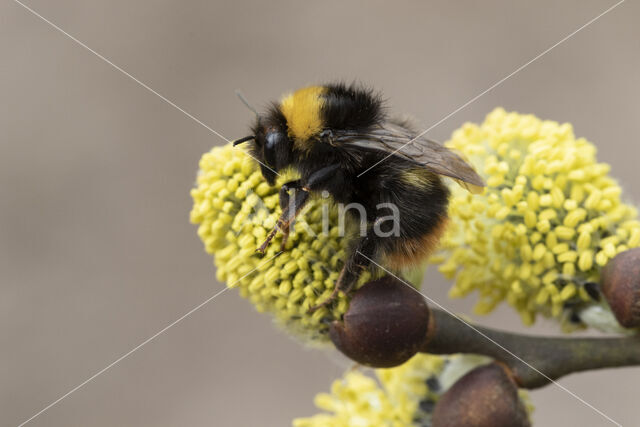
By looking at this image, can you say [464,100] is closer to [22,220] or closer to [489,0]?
[489,0]

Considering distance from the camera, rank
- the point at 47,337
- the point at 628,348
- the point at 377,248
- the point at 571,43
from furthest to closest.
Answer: the point at 571,43
the point at 47,337
the point at 628,348
the point at 377,248

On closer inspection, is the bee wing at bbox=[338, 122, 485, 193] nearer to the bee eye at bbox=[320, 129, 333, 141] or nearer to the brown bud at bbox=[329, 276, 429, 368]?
the bee eye at bbox=[320, 129, 333, 141]

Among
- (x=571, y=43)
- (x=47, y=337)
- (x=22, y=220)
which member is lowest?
(x=47, y=337)

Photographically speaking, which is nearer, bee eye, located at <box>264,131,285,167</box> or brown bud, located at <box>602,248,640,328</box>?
bee eye, located at <box>264,131,285,167</box>

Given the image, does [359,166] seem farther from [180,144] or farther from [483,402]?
[180,144]

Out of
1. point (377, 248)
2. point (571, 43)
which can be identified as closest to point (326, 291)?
point (377, 248)

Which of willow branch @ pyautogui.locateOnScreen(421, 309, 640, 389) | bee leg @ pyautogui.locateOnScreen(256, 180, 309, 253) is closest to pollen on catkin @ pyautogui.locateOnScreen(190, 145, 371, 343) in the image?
bee leg @ pyautogui.locateOnScreen(256, 180, 309, 253)
